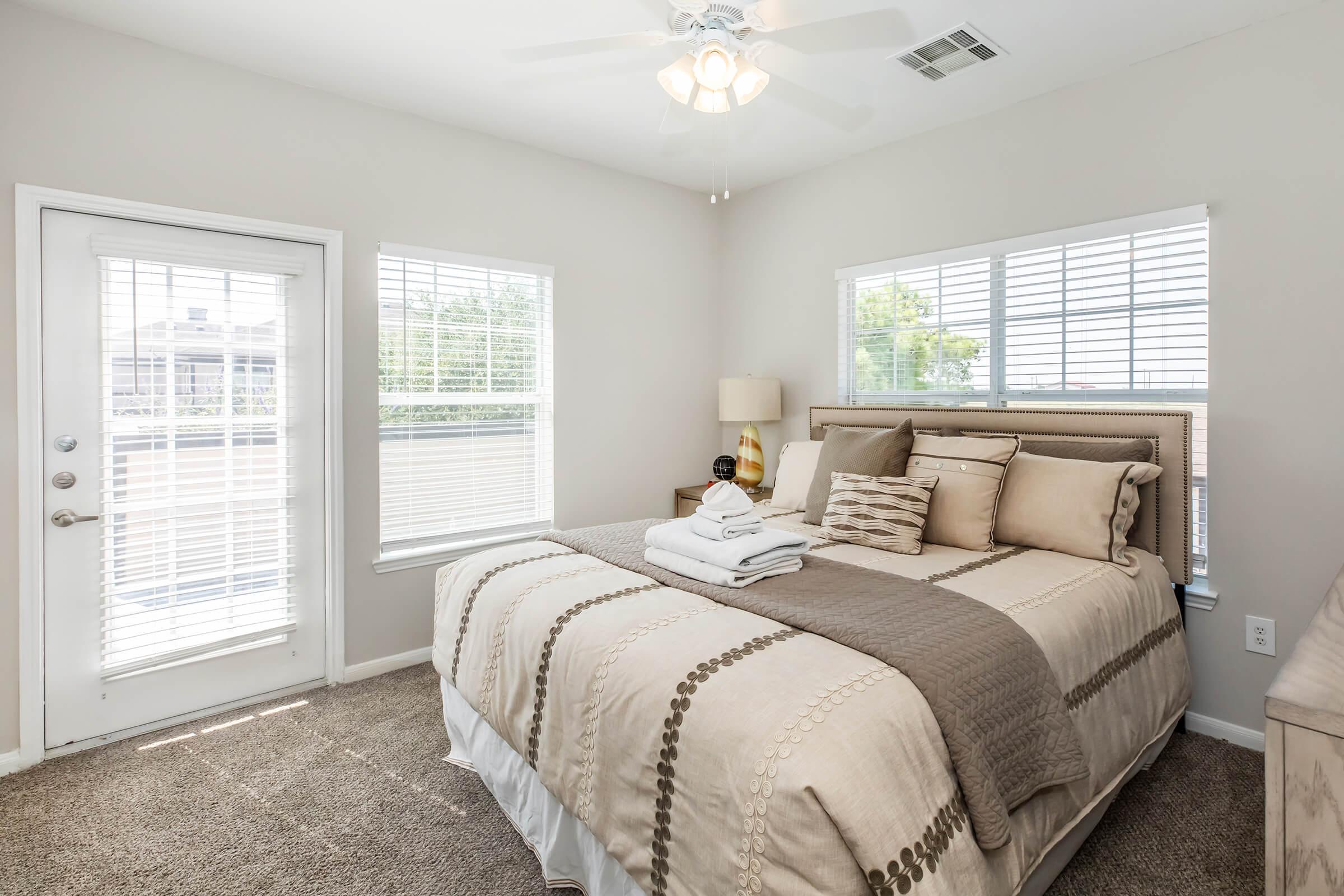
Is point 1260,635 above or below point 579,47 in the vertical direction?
below

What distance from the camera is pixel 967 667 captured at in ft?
4.66

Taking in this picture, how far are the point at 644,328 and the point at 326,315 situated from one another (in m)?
1.78

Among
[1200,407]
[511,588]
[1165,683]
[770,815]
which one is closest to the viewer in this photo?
[770,815]

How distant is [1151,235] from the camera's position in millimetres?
2678

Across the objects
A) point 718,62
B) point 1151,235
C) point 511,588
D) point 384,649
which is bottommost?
point 384,649

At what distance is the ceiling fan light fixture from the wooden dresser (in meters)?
2.08

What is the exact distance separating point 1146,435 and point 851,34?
187 centimetres

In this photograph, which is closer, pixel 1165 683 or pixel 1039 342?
pixel 1165 683

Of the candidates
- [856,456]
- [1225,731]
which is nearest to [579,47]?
[856,456]

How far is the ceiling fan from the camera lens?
215cm

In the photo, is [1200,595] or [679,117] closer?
[1200,595]

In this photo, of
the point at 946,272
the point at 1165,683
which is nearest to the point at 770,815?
the point at 1165,683

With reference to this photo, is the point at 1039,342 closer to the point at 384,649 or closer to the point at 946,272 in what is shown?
the point at 946,272

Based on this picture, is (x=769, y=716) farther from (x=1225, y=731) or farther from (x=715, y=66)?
(x=1225, y=731)
